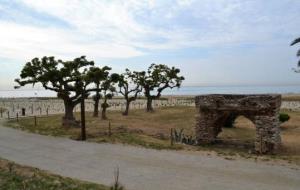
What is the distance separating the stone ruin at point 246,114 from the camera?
2586 centimetres

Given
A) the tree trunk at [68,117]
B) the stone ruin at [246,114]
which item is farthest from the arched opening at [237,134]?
the tree trunk at [68,117]

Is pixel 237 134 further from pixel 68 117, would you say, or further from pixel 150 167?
pixel 150 167

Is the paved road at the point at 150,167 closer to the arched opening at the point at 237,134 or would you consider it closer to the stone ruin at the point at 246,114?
the stone ruin at the point at 246,114

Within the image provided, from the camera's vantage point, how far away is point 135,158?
21.2 m

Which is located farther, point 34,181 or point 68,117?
point 68,117

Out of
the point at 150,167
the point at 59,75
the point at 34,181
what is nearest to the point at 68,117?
the point at 59,75

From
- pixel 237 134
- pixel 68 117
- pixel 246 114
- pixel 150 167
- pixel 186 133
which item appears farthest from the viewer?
pixel 68 117

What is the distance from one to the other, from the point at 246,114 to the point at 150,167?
456 inches

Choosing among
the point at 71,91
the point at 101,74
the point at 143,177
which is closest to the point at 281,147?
the point at 143,177

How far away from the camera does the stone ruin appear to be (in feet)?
84.8

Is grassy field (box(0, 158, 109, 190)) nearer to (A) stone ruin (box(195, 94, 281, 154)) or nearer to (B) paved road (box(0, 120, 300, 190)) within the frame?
(B) paved road (box(0, 120, 300, 190))

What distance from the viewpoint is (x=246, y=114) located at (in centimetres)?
2767

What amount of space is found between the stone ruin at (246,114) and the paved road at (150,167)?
569cm

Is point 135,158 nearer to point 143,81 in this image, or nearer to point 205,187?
point 205,187
